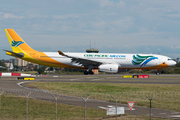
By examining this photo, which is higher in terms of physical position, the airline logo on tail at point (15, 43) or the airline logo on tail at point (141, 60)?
the airline logo on tail at point (15, 43)

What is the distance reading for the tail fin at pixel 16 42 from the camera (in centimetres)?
5309

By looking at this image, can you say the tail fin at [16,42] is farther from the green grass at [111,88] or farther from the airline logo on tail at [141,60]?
the green grass at [111,88]

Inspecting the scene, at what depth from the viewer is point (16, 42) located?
53344 millimetres

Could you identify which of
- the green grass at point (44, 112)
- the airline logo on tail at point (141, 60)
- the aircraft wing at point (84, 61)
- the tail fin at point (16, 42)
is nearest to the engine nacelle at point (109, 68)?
the aircraft wing at point (84, 61)

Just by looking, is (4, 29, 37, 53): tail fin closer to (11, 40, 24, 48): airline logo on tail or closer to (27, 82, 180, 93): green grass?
(11, 40, 24, 48): airline logo on tail

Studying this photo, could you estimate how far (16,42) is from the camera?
53.3 metres

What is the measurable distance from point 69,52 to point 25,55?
10320 millimetres

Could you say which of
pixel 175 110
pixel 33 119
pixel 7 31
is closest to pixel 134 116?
pixel 175 110

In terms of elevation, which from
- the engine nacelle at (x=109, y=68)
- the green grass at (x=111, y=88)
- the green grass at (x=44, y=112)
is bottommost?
the green grass at (x=44, y=112)

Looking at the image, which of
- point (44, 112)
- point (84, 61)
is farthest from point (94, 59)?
point (44, 112)

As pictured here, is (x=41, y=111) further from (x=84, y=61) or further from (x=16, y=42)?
(x=16, y=42)

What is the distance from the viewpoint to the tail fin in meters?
53.1

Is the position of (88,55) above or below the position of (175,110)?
above

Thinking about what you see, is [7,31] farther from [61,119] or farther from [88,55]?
[61,119]
